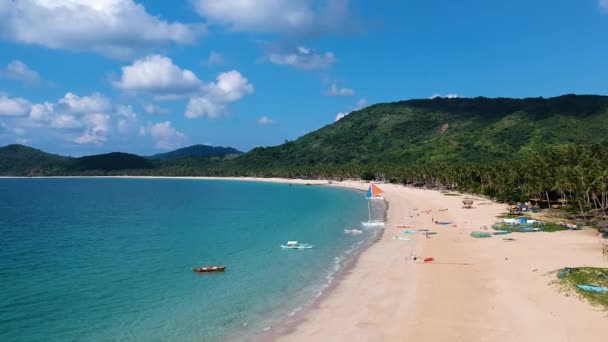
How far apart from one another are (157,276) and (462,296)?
84.5 ft

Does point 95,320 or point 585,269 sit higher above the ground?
point 585,269

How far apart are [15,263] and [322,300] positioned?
112ft

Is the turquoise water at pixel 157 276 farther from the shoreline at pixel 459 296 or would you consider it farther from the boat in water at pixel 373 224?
the shoreline at pixel 459 296

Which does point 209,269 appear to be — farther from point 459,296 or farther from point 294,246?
point 459,296

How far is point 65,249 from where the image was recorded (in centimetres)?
5228

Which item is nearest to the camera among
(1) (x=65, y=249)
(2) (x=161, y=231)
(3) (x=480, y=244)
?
(3) (x=480, y=244)

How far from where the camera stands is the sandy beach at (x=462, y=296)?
22969mm

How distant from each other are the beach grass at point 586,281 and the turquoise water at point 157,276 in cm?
1727

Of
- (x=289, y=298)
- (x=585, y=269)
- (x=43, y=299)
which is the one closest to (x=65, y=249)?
(x=43, y=299)

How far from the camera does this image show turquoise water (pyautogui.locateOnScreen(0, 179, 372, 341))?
2636cm

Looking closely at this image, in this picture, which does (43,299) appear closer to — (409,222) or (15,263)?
(15,263)

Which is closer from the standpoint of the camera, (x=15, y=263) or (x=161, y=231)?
(x=15, y=263)

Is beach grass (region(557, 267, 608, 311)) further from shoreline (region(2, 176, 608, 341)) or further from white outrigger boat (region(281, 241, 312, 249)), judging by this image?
white outrigger boat (region(281, 241, 312, 249))

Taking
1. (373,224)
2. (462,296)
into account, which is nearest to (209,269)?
(462,296)
